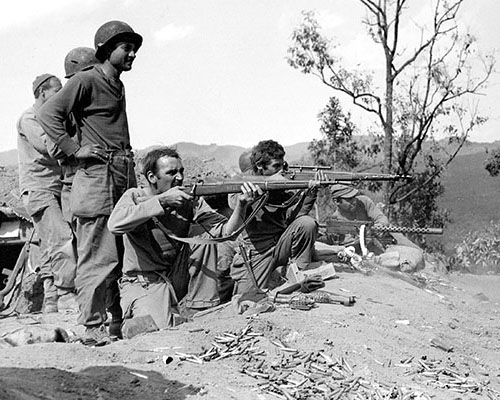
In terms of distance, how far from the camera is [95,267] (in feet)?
20.8

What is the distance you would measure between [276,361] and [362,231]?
17.2 feet

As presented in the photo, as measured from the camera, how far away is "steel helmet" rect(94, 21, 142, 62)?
6.44m

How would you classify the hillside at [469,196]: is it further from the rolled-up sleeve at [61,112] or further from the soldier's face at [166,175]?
the rolled-up sleeve at [61,112]

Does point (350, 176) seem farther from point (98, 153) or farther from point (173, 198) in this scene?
point (98, 153)

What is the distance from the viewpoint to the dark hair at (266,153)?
847 cm

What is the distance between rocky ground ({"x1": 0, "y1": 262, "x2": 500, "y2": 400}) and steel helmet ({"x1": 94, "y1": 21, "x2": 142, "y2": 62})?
2.08 m

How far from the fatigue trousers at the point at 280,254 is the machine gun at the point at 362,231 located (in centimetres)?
192

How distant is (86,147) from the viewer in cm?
636

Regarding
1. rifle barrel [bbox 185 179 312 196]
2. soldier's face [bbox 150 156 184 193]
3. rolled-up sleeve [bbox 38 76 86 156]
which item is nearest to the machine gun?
rifle barrel [bbox 185 179 312 196]

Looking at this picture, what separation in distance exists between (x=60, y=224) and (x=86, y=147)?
2.00 meters

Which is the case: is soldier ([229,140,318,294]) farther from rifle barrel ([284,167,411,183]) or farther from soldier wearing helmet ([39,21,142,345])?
soldier wearing helmet ([39,21,142,345])

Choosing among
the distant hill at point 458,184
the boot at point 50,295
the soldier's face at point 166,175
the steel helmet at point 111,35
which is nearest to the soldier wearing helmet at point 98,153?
the steel helmet at point 111,35

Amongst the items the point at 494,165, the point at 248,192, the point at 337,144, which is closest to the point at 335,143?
the point at 337,144

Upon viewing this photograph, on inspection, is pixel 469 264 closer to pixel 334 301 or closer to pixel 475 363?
pixel 334 301
